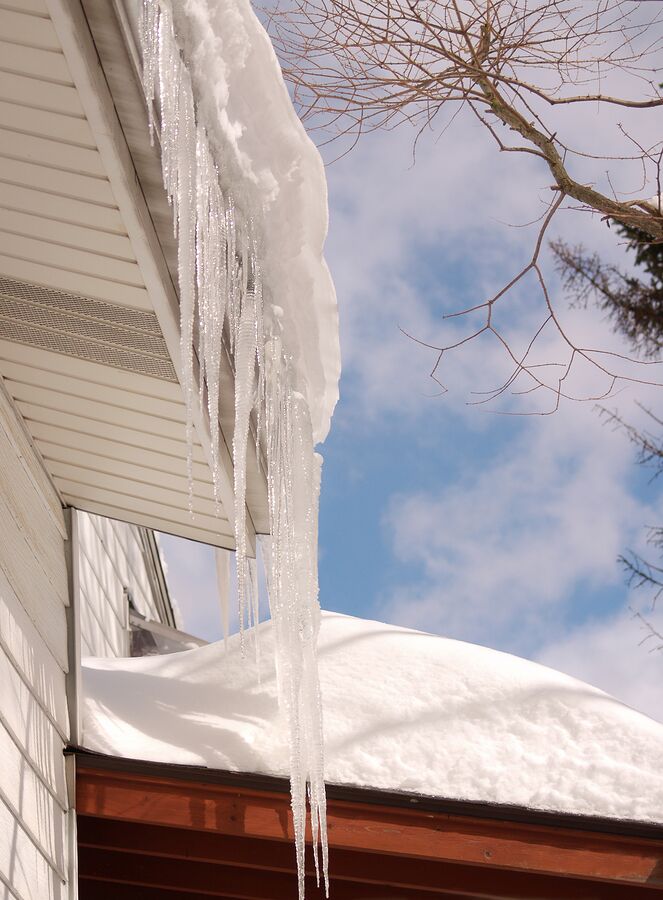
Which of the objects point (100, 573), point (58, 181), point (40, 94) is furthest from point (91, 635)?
point (40, 94)

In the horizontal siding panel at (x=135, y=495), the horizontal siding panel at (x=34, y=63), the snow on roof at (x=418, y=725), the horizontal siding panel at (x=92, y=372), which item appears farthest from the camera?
the horizontal siding panel at (x=135, y=495)

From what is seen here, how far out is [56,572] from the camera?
3.41 meters

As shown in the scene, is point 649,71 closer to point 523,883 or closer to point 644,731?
point 644,731

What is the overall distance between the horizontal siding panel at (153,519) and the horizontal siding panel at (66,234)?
1289mm

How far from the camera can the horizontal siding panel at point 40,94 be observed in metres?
1.92

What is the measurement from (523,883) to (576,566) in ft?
68.1

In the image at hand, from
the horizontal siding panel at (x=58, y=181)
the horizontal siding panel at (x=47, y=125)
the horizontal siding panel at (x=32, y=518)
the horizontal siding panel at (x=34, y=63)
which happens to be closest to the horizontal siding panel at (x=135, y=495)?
the horizontal siding panel at (x=32, y=518)

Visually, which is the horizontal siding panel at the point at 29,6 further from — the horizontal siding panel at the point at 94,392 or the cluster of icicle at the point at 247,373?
the horizontal siding panel at the point at 94,392

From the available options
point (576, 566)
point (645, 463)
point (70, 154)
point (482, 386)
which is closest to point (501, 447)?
point (576, 566)

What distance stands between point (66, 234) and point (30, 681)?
139 centimetres

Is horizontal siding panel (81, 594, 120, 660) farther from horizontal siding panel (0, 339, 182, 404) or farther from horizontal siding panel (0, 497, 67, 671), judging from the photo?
horizontal siding panel (0, 339, 182, 404)

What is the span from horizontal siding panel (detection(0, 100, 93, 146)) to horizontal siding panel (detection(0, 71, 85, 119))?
2cm

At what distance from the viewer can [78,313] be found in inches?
103

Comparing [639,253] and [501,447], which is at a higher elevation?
[501,447]
